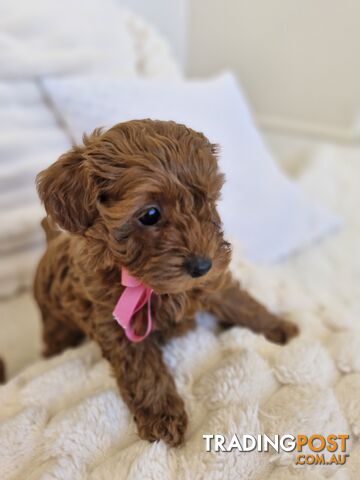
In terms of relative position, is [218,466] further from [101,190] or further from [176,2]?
[176,2]

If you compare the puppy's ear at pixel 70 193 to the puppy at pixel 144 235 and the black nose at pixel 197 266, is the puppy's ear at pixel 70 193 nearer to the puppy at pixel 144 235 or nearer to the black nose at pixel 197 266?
the puppy at pixel 144 235

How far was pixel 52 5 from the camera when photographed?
4.22ft

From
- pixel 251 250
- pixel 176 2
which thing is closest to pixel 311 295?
pixel 251 250

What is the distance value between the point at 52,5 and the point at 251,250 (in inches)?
36.2

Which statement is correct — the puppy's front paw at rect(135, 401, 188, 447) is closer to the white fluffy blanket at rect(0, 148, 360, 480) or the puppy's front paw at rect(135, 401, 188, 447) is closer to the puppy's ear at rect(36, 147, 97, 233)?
the white fluffy blanket at rect(0, 148, 360, 480)

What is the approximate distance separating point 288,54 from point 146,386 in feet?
6.83

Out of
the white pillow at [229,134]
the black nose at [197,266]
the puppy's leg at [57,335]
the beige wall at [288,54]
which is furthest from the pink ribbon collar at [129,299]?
the beige wall at [288,54]

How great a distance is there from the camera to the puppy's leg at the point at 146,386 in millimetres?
772

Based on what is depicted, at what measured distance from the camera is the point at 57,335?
1050 mm

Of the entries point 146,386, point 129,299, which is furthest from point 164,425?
point 129,299

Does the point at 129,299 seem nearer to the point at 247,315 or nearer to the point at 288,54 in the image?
the point at 247,315

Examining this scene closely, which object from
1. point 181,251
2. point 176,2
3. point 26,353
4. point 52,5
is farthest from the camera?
point 176,2

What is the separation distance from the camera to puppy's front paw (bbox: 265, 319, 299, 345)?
0.98 metres

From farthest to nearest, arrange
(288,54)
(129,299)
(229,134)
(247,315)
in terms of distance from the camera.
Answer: (288,54)
(229,134)
(247,315)
(129,299)
